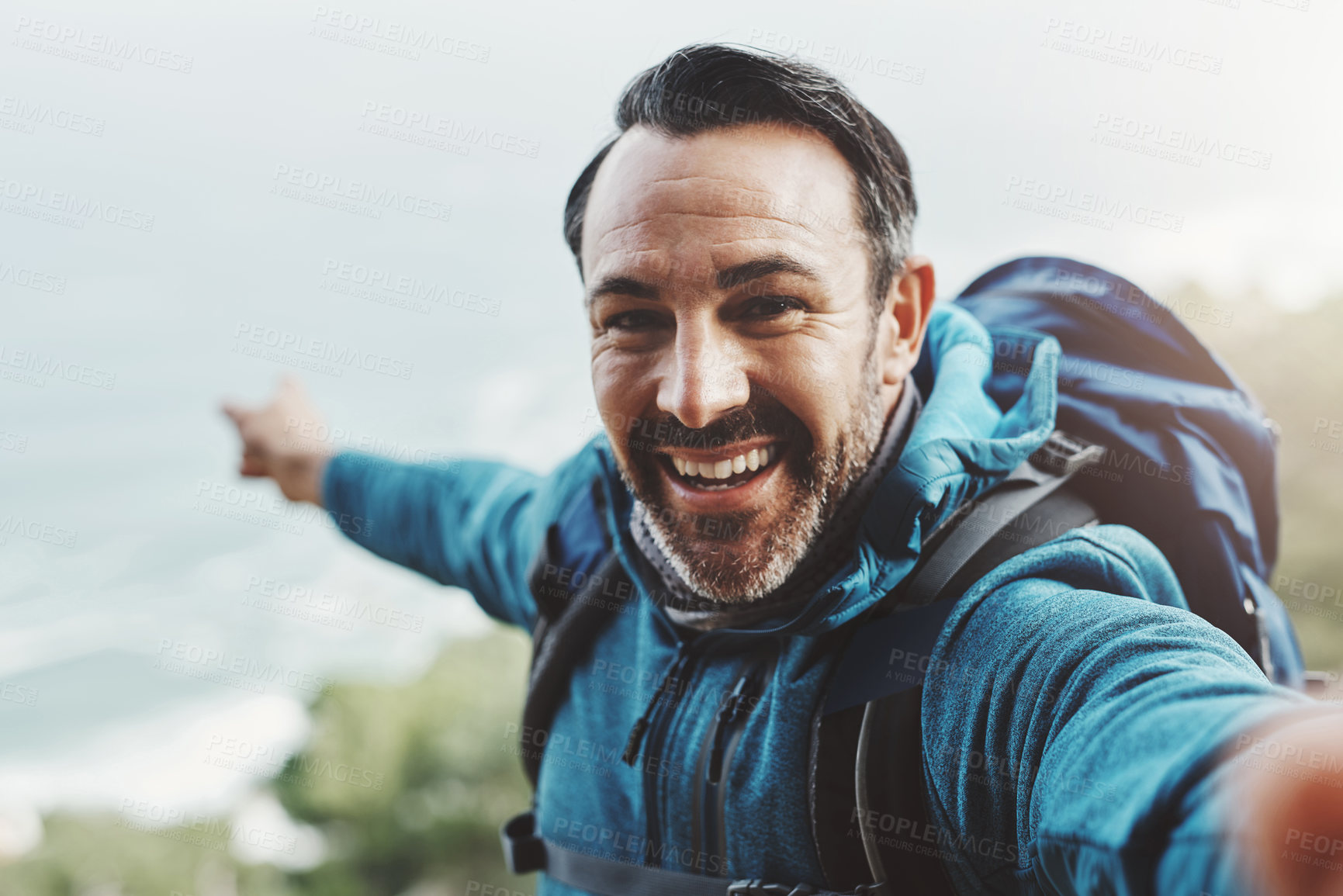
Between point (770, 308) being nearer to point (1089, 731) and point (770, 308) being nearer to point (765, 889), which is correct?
point (1089, 731)

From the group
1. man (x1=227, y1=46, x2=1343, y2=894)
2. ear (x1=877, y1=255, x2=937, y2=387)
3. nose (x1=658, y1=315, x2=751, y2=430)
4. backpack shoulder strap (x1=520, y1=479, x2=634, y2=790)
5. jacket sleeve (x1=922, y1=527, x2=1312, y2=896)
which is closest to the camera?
jacket sleeve (x1=922, y1=527, x2=1312, y2=896)

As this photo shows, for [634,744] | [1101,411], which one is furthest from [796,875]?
[1101,411]

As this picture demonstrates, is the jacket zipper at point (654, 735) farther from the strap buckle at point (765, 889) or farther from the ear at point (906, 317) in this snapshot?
the ear at point (906, 317)

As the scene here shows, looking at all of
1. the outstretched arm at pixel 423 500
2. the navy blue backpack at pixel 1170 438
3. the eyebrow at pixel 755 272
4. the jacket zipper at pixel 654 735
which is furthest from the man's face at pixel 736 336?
the outstretched arm at pixel 423 500

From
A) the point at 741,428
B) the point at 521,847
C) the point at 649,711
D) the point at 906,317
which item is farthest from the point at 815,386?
the point at 521,847

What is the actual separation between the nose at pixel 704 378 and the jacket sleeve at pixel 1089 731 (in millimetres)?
288

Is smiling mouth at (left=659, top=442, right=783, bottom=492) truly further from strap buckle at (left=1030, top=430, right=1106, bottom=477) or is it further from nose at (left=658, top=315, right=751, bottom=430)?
strap buckle at (left=1030, top=430, right=1106, bottom=477)

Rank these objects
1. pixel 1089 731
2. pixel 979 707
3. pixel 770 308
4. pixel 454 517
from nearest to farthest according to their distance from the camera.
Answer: pixel 1089 731, pixel 979 707, pixel 770 308, pixel 454 517

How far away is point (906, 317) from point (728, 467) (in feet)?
0.89

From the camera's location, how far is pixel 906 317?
3.29 feet

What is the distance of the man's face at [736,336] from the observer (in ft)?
2.83

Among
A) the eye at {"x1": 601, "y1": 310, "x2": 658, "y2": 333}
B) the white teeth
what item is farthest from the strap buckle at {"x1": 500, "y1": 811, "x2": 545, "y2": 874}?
the eye at {"x1": 601, "y1": 310, "x2": 658, "y2": 333}

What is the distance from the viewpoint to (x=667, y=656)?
3.42ft

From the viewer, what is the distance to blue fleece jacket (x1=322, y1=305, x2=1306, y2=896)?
55 cm
